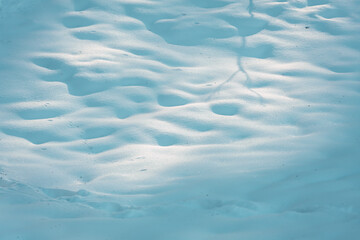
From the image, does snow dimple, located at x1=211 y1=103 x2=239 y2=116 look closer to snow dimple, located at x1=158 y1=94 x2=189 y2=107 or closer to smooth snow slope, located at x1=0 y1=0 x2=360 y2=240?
smooth snow slope, located at x1=0 y1=0 x2=360 y2=240

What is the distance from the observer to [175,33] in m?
4.07

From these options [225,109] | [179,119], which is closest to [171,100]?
[179,119]

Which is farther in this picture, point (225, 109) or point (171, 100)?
point (171, 100)

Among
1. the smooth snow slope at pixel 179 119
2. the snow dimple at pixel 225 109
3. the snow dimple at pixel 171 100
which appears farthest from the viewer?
the snow dimple at pixel 171 100

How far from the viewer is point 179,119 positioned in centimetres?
315

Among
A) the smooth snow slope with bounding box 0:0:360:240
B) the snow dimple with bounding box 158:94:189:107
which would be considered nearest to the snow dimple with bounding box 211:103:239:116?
the smooth snow slope with bounding box 0:0:360:240

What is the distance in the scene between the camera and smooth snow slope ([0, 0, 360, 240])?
2443mm

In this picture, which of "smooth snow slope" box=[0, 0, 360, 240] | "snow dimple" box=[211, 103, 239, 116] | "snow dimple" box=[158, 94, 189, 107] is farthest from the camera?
"snow dimple" box=[158, 94, 189, 107]

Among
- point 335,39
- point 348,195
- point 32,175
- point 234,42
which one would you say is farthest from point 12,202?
point 335,39

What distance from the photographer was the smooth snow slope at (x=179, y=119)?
2.44 metres

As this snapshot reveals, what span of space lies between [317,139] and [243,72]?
99cm

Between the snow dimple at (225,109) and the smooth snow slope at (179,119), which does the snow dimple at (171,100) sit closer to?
the smooth snow slope at (179,119)

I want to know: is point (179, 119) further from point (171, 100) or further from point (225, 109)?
point (225, 109)

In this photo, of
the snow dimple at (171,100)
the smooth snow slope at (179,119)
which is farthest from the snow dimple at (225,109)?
the snow dimple at (171,100)
